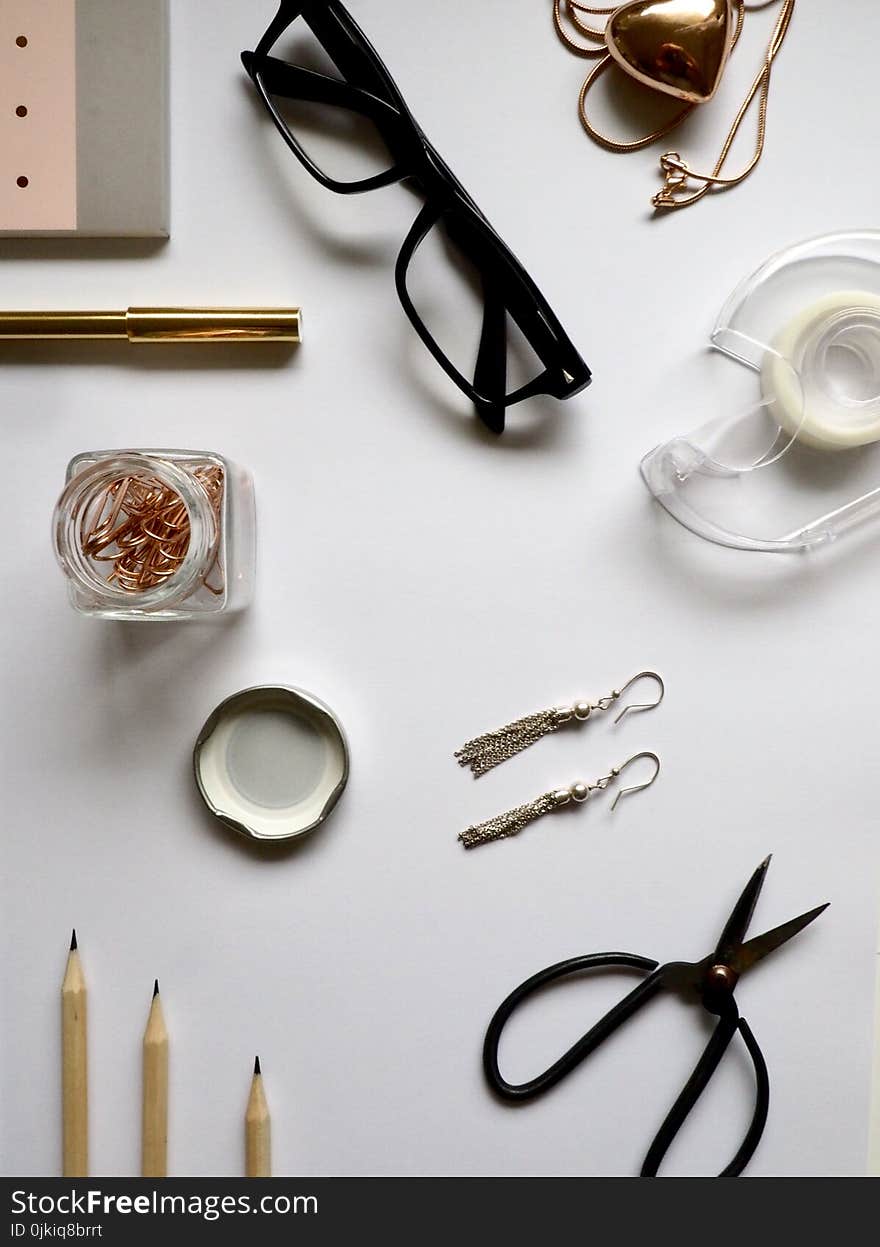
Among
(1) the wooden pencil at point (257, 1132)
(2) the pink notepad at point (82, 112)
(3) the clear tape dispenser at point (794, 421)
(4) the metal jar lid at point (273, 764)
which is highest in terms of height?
(2) the pink notepad at point (82, 112)

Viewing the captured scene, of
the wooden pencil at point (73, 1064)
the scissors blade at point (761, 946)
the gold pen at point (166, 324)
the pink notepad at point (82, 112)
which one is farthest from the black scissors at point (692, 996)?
the pink notepad at point (82, 112)

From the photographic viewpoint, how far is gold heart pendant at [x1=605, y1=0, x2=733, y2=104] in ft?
1.97

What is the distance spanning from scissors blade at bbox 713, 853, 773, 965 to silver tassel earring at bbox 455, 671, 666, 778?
12 centimetres

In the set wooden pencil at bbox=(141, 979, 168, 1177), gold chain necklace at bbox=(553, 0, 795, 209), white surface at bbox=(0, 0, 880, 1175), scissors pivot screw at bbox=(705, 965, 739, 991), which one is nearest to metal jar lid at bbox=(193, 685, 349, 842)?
white surface at bbox=(0, 0, 880, 1175)

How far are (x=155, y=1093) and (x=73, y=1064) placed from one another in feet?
0.18

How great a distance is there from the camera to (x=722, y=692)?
64cm

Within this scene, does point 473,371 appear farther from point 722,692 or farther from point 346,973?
point 346,973

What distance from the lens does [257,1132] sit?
0.63 meters

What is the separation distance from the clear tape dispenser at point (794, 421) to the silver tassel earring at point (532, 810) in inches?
6.1

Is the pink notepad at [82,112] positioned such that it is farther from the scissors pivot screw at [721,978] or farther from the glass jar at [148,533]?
the scissors pivot screw at [721,978]

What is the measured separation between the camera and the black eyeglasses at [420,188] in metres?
0.60

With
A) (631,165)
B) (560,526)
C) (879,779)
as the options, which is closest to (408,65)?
(631,165)
